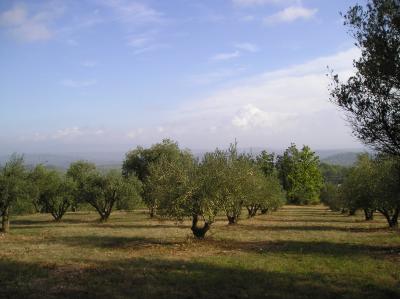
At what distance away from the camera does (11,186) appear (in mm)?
40375

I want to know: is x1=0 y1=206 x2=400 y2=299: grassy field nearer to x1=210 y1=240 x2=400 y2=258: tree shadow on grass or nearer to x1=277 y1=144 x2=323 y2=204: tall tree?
x1=210 y1=240 x2=400 y2=258: tree shadow on grass

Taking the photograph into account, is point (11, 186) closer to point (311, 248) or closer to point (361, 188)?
point (311, 248)

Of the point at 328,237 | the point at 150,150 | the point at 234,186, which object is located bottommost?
the point at 328,237

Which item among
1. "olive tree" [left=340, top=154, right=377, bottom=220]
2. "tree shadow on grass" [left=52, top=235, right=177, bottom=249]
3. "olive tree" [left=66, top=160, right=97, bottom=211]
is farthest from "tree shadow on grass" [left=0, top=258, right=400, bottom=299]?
"olive tree" [left=66, top=160, right=97, bottom=211]

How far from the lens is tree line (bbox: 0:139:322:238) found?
3005 centimetres

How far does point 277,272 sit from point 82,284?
341 inches

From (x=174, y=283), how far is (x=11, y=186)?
28929 mm

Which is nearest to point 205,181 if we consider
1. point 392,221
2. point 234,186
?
point 234,186

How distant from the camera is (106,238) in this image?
33.4 m

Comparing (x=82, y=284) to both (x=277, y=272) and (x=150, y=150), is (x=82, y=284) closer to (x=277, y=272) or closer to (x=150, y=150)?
(x=277, y=272)

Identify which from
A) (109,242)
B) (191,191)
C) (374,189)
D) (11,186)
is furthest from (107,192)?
(374,189)

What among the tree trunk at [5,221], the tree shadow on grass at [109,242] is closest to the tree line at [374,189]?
the tree shadow on grass at [109,242]

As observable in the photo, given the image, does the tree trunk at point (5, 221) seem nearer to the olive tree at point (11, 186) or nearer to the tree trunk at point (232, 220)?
the olive tree at point (11, 186)

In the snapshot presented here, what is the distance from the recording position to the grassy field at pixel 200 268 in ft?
52.1
